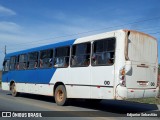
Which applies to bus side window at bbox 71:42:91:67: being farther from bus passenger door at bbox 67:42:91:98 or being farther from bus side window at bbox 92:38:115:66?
bus side window at bbox 92:38:115:66

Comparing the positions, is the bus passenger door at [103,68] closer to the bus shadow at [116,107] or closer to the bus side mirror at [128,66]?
the bus side mirror at [128,66]

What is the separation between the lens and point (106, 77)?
1206 cm

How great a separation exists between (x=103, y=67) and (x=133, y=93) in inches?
60.1

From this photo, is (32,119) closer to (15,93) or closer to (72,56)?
(72,56)

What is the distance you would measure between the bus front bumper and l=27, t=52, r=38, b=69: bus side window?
7.32 meters

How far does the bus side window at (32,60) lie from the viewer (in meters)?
17.8

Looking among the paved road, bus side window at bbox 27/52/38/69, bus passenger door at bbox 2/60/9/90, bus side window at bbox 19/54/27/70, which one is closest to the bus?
the paved road

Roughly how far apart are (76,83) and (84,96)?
85cm

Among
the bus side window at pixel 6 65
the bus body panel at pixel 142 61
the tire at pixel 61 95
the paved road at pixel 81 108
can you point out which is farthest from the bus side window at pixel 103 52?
the bus side window at pixel 6 65

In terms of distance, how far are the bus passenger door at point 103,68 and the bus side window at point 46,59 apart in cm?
378

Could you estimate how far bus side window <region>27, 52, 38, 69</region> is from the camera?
1778 centimetres

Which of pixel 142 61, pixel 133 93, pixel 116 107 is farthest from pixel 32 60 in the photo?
pixel 133 93

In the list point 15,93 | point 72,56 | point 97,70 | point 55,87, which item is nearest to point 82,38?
point 72,56

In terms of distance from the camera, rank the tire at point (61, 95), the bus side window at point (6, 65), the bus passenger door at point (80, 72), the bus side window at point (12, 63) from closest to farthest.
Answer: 1. the bus passenger door at point (80, 72)
2. the tire at point (61, 95)
3. the bus side window at point (12, 63)
4. the bus side window at point (6, 65)
